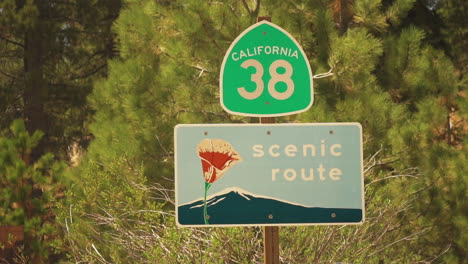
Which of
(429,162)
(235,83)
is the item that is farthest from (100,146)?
(235,83)

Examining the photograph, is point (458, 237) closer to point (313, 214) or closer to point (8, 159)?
point (313, 214)

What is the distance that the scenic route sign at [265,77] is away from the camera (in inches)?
123

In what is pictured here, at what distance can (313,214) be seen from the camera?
3.02 meters

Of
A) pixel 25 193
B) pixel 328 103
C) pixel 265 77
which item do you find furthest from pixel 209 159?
pixel 25 193

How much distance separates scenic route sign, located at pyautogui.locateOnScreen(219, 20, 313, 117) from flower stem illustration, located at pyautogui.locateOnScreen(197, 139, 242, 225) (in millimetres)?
160

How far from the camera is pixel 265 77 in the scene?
3.13 meters

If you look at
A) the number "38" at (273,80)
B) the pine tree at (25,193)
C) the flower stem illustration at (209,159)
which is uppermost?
the number "38" at (273,80)

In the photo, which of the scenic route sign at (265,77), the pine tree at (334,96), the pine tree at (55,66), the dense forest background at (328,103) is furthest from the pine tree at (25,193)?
the scenic route sign at (265,77)

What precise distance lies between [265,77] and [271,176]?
0.37m

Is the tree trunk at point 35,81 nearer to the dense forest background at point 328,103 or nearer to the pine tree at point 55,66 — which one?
the pine tree at point 55,66

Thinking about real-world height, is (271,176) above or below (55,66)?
below

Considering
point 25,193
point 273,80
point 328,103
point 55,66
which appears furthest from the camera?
point 55,66

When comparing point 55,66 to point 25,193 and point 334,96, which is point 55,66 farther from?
point 334,96

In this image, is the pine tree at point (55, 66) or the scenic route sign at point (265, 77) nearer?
the scenic route sign at point (265, 77)
